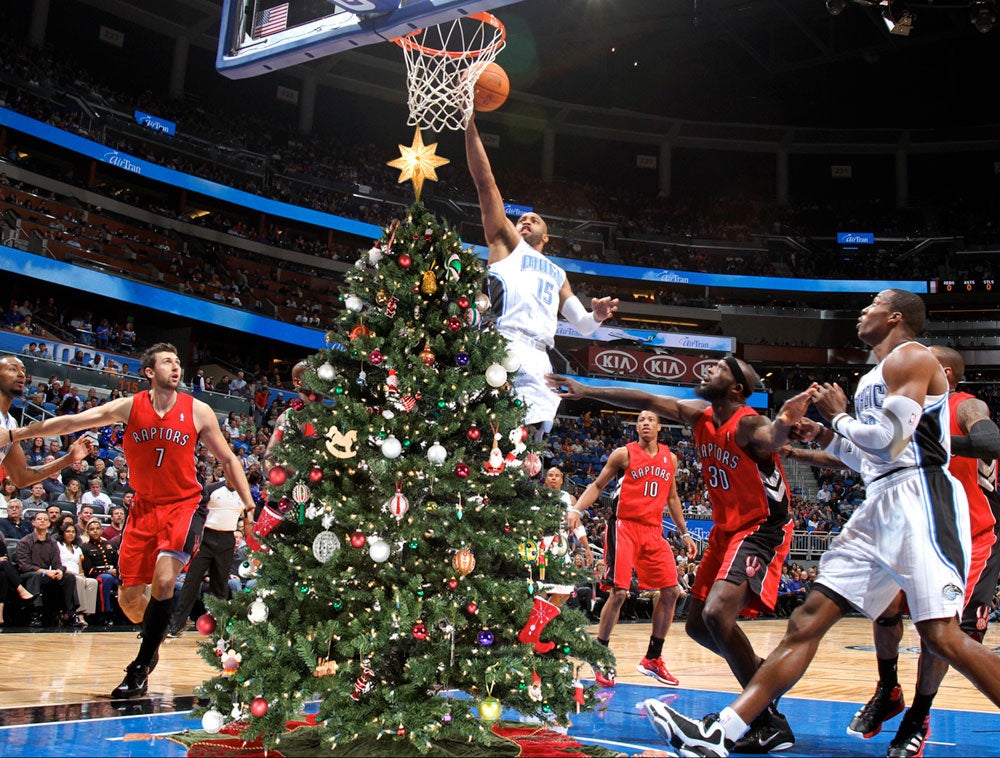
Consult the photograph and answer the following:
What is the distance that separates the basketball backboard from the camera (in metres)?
5.86

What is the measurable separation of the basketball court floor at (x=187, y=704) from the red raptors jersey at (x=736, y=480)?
3.91ft

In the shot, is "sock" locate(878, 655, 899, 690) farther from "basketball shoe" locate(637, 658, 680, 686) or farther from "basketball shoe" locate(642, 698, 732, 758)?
"basketball shoe" locate(637, 658, 680, 686)

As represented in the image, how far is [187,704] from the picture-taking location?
16.4ft

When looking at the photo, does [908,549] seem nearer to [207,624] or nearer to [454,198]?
[207,624]

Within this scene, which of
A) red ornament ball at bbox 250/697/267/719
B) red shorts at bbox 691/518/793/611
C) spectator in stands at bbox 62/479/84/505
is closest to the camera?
red ornament ball at bbox 250/697/267/719

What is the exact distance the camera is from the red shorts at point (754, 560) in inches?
184

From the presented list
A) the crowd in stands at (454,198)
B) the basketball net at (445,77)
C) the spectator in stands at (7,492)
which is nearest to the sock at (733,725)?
the basketball net at (445,77)

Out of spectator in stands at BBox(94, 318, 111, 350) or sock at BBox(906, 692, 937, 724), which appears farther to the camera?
spectator in stands at BBox(94, 318, 111, 350)

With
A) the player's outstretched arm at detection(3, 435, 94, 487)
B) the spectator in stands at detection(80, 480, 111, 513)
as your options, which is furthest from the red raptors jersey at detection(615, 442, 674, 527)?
the spectator in stands at detection(80, 480, 111, 513)

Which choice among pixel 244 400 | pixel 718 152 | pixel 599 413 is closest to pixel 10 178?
pixel 244 400

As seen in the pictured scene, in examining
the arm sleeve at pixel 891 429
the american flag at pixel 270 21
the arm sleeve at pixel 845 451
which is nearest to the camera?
the arm sleeve at pixel 891 429

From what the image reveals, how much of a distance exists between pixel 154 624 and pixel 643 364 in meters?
30.7

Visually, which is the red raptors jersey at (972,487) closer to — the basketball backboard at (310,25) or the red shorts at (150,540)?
the basketball backboard at (310,25)

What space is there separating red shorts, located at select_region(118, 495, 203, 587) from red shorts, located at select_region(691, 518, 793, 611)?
10.4 ft
